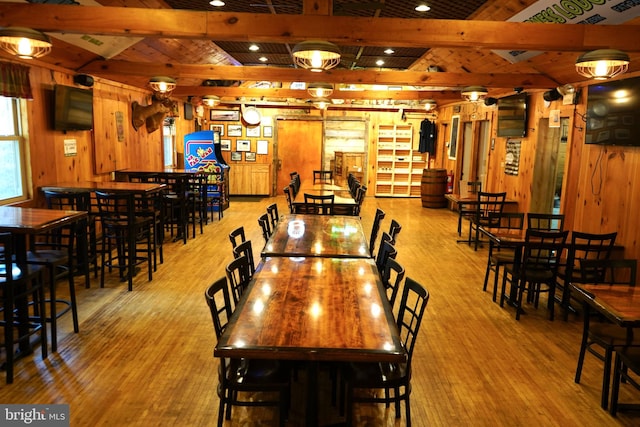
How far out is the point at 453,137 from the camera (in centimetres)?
1103

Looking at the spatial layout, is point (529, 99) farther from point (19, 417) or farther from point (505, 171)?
point (19, 417)

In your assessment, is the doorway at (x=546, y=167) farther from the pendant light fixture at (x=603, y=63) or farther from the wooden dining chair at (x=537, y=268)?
the pendant light fixture at (x=603, y=63)

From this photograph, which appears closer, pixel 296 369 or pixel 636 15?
pixel 296 369

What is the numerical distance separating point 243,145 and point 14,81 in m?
7.89

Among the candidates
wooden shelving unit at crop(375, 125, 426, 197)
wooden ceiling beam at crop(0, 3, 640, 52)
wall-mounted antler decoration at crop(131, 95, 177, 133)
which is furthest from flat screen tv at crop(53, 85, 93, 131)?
wooden shelving unit at crop(375, 125, 426, 197)

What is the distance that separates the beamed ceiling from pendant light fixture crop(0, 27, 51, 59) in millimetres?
418

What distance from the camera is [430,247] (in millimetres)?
7184

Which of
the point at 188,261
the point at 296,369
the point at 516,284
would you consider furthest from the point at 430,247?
the point at 296,369

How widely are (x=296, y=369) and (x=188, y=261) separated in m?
3.35

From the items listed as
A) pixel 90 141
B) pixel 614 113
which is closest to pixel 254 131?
pixel 90 141

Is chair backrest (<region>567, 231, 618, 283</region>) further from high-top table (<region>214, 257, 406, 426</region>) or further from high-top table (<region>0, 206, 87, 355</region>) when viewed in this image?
high-top table (<region>0, 206, 87, 355</region>)

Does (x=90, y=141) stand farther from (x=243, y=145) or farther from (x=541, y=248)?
(x=243, y=145)

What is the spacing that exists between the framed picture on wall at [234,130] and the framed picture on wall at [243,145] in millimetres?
193

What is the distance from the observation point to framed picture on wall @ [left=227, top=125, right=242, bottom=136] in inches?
488
